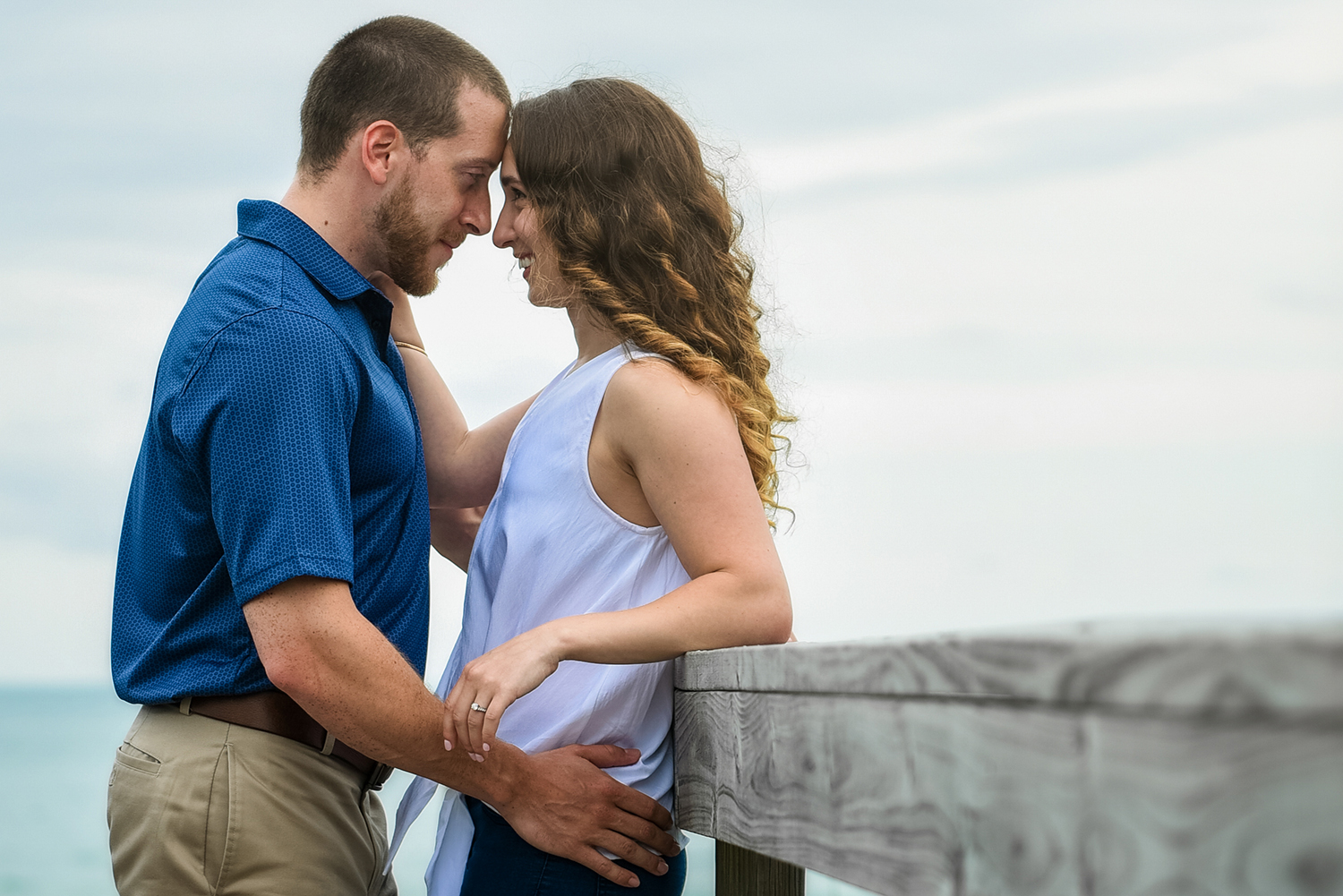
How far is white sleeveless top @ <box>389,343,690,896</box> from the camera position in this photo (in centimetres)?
168

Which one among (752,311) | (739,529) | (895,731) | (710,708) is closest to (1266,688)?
(895,731)

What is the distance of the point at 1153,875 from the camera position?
579mm

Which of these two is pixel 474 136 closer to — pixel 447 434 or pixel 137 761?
pixel 447 434

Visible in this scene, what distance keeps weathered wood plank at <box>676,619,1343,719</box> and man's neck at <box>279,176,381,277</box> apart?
4.71 ft

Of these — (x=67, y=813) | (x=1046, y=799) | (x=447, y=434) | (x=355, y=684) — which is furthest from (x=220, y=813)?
→ (x=67, y=813)

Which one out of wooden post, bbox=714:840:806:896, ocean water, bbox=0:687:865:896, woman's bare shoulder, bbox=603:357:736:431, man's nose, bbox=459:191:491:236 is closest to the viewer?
wooden post, bbox=714:840:806:896

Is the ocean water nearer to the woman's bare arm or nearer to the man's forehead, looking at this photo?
the woman's bare arm

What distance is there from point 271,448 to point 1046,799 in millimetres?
1173

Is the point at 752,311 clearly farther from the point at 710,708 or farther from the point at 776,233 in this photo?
the point at 710,708

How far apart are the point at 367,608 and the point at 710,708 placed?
0.63 meters

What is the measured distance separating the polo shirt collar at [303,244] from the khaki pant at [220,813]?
698mm

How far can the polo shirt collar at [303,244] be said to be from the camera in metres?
1.88


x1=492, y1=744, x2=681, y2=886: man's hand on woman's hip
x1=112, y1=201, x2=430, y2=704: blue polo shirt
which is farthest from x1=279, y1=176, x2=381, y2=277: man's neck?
x1=492, y1=744, x2=681, y2=886: man's hand on woman's hip

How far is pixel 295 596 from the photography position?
155 centimetres
